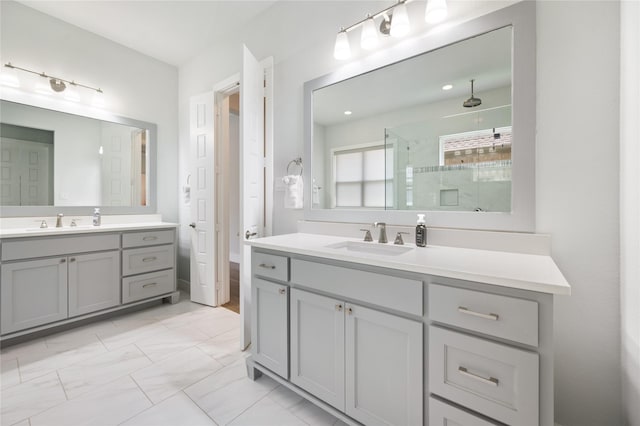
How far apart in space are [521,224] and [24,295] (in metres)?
3.32

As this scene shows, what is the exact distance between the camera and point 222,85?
108 inches

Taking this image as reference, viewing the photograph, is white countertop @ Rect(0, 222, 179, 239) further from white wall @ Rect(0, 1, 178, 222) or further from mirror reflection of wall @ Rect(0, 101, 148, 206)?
white wall @ Rect(0, 1, 178, 222)

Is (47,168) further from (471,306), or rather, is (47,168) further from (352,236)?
(471,306)

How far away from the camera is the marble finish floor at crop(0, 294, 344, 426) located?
135 cm

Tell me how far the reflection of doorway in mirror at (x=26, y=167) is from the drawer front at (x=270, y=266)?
2.35 metres

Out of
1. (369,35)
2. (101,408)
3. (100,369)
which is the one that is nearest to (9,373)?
(100,369)

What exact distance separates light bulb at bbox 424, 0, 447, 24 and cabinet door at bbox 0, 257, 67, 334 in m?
3.13

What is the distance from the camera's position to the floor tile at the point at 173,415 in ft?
4.31

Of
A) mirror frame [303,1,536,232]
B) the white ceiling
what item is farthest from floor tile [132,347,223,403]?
the white ceiling

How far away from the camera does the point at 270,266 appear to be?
4.91 feet

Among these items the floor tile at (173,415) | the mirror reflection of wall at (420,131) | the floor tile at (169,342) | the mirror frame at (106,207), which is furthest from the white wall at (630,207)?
the mirror frame at (106,207)

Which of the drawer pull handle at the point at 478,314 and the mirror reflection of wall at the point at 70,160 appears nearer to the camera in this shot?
the drawer pull handle at the point at 478,314

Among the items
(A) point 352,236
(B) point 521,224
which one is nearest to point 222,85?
(A) point 352,236

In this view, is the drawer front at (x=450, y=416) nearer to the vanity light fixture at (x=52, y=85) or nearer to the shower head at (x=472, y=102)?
the shower head at (x=472, y=102)
